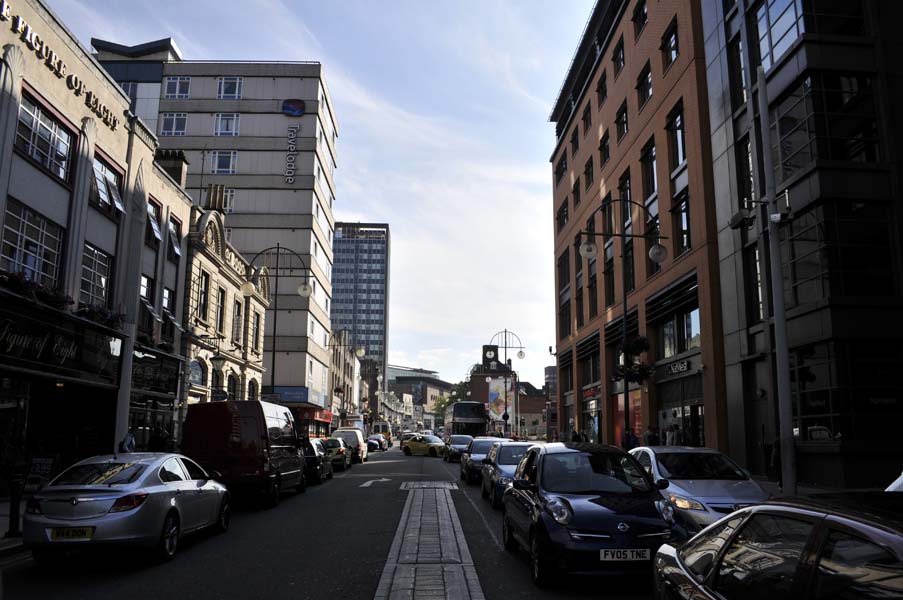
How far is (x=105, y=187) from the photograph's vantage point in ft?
71.9

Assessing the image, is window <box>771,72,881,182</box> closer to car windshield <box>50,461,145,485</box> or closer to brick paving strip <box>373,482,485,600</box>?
brick paving strip <box>373,482,485,600</box>

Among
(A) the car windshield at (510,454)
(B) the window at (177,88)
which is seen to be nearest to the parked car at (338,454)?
(A) the car windshield at (510,454)

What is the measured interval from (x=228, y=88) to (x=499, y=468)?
166 feet

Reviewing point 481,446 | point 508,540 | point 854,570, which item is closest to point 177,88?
point 481,446

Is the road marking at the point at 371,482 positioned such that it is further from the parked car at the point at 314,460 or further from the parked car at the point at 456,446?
the parked car at the point at 456,446

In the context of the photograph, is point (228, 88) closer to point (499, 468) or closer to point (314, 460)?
point (314, 460)

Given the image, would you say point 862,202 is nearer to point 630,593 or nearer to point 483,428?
point 630,593

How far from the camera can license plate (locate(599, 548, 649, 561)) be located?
7.26 metres

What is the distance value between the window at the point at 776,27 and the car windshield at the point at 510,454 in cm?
1387

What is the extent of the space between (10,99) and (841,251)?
2095 centimetres

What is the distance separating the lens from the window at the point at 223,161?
184 ft

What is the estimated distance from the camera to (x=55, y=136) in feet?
61.8

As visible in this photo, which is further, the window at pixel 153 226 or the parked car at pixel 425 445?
the parked car at pixel 425 445

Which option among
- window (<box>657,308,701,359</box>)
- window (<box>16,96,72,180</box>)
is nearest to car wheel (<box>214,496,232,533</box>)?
window (<box>16,96,72,180</box>)
